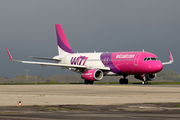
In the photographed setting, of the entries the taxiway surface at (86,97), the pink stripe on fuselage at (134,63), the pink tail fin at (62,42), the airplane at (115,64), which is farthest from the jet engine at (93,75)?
the taxiway surface at (86,97)

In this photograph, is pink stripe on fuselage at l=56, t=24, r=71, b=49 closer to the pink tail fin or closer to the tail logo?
the pink tail fin

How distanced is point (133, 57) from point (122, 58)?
2034 mm

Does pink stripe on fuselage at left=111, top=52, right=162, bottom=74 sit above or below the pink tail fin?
below

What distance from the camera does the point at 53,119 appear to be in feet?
41.8

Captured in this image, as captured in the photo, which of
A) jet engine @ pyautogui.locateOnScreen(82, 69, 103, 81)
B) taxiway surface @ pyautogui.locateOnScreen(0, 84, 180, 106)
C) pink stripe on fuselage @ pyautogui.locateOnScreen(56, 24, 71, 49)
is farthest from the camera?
pink stripe on fuselage @ pyautogui.locateOnScreen(56, 24, 71, 49)

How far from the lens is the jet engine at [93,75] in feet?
182

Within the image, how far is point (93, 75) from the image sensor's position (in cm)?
5525

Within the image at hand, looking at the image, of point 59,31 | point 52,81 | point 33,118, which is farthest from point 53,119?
point 59,31

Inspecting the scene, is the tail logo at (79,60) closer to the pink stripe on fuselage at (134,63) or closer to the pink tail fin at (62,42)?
the pink tail fin at (62,42)

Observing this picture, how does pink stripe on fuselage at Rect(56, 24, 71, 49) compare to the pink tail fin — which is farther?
pink stripe on fuselage at Rect(56, 24, 71, 49)

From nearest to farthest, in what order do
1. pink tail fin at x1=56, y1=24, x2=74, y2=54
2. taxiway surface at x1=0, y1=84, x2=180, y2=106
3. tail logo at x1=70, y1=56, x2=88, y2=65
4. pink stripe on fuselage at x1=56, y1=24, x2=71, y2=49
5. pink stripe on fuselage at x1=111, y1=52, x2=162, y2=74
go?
taxiway surface at x1=0, y1=84, x2=180, y2=106 → pink stripe on fuselage at x1=111, y1=52, x2=162, y2=74 → tail logo at x1=70, y1=56, x2=88, y2=65 → pink tail fin at x1=56, y1=24, x2=74, y2=54 → pink stripe on fuselage at x1=56, y1=24, x2=71, y2=49

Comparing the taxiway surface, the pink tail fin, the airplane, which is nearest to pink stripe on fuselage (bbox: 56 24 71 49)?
the pink tail fin

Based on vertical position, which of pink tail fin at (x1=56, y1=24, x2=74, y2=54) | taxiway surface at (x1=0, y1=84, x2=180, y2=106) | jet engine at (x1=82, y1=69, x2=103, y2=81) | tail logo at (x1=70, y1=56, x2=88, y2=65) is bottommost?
taxiway surface at (x1=0, y1=84, x2=180, y2=106)

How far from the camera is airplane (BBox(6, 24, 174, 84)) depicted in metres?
52.7
